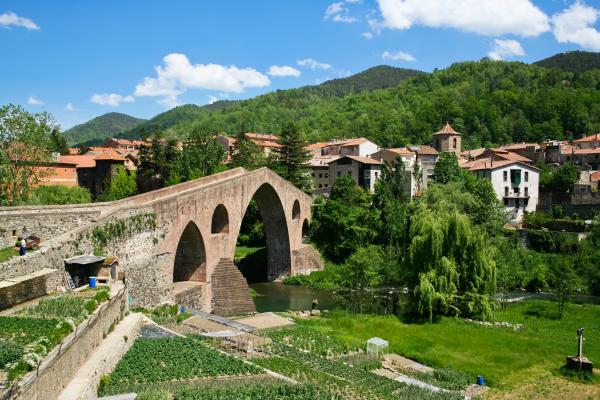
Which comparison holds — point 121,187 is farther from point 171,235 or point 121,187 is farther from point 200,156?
point 171,235

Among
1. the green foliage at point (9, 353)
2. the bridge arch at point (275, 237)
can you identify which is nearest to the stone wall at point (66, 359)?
the green foliage at point (9, 353)

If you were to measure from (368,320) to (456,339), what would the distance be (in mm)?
5314

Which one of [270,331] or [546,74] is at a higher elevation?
[546,74]

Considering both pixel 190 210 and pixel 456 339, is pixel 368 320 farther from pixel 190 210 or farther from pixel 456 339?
pixel 190 210

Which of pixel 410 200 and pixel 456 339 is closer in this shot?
pixel 456 339

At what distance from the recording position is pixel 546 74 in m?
135

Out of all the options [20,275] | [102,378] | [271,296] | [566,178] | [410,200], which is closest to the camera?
[102,378]

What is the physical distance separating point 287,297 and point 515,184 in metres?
31.0

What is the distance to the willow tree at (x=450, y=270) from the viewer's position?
32.1 m

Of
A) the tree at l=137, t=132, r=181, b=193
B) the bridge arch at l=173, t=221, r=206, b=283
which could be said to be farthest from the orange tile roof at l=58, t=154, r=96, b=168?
the bridge arch at l=173, t=221, r=206, b=283

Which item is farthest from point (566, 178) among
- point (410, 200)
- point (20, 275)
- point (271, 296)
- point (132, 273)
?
point (20, 275)

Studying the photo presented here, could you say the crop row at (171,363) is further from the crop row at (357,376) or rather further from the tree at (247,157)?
the tree at (247,157)

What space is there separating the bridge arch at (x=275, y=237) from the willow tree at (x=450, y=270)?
1762cm

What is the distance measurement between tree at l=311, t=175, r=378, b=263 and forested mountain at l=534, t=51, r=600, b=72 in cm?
12854
